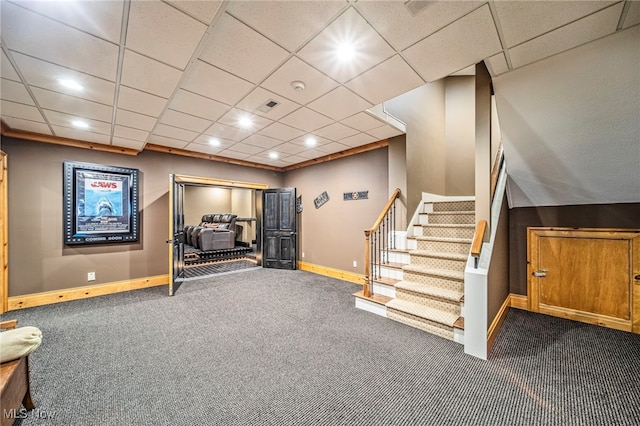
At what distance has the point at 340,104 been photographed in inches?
116

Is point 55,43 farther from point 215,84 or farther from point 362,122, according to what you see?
point 362,122

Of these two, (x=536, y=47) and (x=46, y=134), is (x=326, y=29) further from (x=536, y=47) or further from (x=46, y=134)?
(x=46, y=134)

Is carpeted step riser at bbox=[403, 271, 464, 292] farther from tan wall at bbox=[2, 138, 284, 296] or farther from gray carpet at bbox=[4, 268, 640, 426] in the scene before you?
tan wall at bbox=[2, 138, 284, 296]

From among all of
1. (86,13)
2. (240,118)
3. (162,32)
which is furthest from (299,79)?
(86,13)

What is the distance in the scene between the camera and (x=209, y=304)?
3707mm

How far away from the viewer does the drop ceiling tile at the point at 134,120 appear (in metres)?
3.02

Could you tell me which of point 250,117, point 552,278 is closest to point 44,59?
point 250,117

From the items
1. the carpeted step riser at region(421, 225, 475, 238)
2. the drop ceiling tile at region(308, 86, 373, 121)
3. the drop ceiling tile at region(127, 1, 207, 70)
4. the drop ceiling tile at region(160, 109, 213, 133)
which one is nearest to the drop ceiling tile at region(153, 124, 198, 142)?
the drop ceiling tile at region(160, 109, 213, 133)

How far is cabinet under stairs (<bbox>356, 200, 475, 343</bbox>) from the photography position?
2799 mm

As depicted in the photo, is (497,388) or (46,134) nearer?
(497,388)

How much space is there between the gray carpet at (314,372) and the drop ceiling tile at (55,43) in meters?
2.56

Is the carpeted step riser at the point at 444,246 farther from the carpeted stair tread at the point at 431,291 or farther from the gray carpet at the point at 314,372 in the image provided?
the gray carpet at the point at 314,372

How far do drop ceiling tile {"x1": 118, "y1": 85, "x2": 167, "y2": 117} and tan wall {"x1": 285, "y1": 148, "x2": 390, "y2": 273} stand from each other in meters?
3.37

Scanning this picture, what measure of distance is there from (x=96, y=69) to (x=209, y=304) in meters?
3.05
